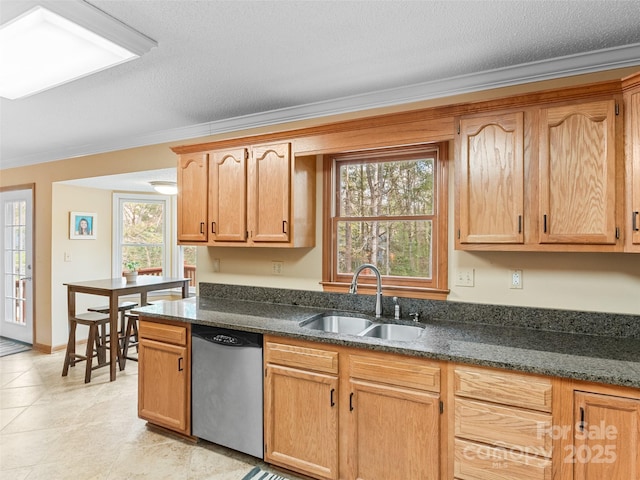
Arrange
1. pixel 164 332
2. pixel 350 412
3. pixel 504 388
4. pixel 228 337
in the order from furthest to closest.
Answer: pixel 164 332, pixel 228 337, pixel 350 412, pixel 504 388

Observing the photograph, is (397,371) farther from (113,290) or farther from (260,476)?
(113,290)

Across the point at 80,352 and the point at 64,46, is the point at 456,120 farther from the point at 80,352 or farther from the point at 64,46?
the point at 80,352

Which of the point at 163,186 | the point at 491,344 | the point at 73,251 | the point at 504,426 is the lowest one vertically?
the point at 504,426

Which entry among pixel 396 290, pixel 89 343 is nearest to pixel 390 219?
pixel 396 290

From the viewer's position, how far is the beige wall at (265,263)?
2162 mm

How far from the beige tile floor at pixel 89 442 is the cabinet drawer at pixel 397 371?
2.84 ft

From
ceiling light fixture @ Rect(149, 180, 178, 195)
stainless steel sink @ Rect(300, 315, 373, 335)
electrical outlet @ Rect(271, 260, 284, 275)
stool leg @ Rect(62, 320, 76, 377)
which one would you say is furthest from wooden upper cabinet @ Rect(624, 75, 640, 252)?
stool leg @ Rect(62, 320, 76, 377)

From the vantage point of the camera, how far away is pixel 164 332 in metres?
2.72

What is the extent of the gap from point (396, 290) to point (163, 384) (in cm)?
178

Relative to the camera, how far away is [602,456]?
1595 millimetres

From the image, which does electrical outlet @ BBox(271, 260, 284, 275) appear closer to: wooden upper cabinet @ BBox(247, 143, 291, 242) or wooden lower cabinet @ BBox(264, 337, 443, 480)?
wooden upper cabinet @ BBox(247, 143, 291, 242)

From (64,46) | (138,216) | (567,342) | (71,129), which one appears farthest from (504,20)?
(138,216)

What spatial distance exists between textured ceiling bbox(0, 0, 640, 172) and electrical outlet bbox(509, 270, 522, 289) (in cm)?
117

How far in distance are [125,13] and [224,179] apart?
137 centimetres
